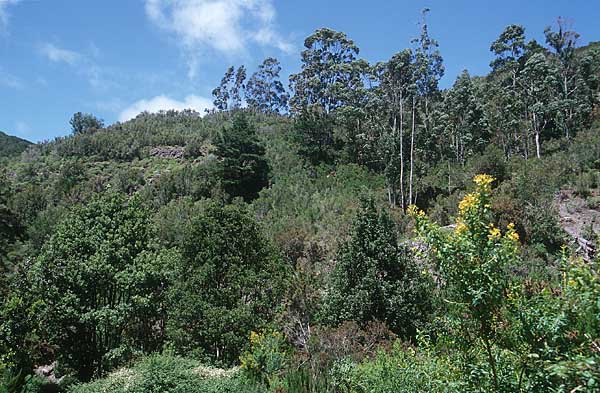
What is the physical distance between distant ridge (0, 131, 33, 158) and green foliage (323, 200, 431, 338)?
50.0m

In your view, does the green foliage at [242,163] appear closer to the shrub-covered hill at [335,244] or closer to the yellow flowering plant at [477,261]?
the shrub-covered hill at [335,244]

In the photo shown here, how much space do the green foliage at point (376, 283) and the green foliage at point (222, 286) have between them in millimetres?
2120

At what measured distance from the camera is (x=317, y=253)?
57.0 feet

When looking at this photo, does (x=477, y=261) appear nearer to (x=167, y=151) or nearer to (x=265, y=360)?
(x=265, y=360)

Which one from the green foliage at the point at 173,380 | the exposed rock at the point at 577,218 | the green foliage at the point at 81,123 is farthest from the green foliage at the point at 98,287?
the green foliage at the point at 81,123

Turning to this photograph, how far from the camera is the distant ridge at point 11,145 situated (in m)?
50.5

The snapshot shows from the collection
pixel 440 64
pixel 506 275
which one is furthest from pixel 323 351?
pixel 440 64

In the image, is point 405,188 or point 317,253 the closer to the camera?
point 317,253

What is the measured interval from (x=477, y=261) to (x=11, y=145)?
6504cm

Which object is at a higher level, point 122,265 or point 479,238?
point 479,238

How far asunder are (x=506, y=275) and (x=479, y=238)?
0.35 m

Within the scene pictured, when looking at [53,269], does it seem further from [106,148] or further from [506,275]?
[106,148]

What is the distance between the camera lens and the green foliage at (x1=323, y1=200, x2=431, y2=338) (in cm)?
1109

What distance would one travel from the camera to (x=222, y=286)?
12797mm
